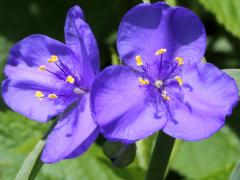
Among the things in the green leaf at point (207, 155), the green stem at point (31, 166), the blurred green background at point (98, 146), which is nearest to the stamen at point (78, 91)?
the green stem at point (31, 166)

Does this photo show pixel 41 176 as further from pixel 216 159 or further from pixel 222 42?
pixel 222 42

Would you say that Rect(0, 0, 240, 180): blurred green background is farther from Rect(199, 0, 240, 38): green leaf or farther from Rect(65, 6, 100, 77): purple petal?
Rect(65, 6, 100, 77): purple petal

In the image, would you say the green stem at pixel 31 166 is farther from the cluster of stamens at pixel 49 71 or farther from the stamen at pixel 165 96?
the stamen at pixel 165 96

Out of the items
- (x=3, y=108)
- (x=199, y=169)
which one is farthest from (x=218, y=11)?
(x=3, y=108)

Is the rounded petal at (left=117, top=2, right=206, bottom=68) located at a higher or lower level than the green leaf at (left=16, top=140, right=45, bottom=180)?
higher

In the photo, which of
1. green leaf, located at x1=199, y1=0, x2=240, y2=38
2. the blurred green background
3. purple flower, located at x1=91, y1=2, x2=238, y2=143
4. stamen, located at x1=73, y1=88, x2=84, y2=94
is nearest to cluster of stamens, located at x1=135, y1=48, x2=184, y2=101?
purple flower, located at x1=91, y1=2, x2=238, y2=143

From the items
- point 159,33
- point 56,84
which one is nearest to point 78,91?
point 56,84
